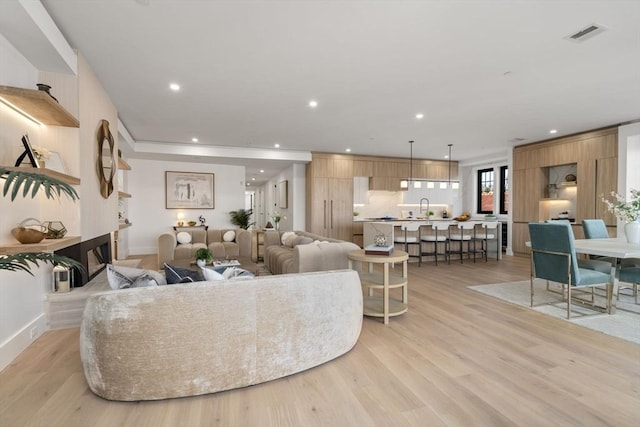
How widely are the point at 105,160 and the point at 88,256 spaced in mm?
1214

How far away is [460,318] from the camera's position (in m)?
3.29

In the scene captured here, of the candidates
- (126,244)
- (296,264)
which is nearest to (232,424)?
(296,264)

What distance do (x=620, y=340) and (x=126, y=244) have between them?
8833 millimetres

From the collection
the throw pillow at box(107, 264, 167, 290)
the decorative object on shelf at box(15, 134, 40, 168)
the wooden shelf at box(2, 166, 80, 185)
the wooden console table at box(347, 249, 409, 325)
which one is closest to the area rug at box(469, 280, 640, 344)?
the wooden console table at box(347, 249, 409, 325)

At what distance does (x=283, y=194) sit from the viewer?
9805 millimetres

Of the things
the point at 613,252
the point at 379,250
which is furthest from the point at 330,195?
the point at 613,252

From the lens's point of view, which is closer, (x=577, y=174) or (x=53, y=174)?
(x=53, y=174)

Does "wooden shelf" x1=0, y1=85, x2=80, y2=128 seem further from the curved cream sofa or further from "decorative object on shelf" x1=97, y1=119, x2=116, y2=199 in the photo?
the curved cream sofa

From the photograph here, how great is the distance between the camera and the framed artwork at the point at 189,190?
26.7 ft

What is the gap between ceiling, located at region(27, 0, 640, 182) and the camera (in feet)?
8.07

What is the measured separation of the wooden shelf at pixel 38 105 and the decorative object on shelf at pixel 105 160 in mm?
780

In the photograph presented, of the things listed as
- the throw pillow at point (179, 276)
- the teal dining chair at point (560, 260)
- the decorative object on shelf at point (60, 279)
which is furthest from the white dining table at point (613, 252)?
the decorative object on shelf at point (60, 279)

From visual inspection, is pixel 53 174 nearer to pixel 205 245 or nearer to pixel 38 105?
pixel 38 105

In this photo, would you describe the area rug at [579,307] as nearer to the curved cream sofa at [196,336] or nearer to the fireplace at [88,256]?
the curved cream sofa at [196,336]
